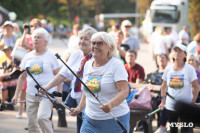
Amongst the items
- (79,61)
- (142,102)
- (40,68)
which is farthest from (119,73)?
(142,102)

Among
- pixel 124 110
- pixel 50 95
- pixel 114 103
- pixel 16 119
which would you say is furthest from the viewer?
pixel 16 119

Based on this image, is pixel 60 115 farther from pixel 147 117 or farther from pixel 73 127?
pixel 147 117

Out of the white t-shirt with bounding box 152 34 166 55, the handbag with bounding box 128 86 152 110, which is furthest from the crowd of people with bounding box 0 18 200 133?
the white t-shirt with bounding box 152 34 166 55

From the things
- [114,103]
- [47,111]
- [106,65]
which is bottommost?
[47,111]

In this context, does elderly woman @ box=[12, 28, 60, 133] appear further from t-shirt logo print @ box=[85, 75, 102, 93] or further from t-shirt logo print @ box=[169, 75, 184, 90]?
t-shirt logo print @ box=[85, 75, 102, 93]

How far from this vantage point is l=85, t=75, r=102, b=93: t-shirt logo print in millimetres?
4105

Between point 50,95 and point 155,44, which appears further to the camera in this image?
point 155,44

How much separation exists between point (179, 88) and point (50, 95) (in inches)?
85.1

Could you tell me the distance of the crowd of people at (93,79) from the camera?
13.6 ft

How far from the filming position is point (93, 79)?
4.15 meters

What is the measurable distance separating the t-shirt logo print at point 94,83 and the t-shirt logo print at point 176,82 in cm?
236

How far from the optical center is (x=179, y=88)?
6227mm

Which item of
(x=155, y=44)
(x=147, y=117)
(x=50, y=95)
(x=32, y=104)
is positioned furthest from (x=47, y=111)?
(x=155, y=44)

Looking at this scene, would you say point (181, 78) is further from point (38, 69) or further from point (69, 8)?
point (69, 8)
